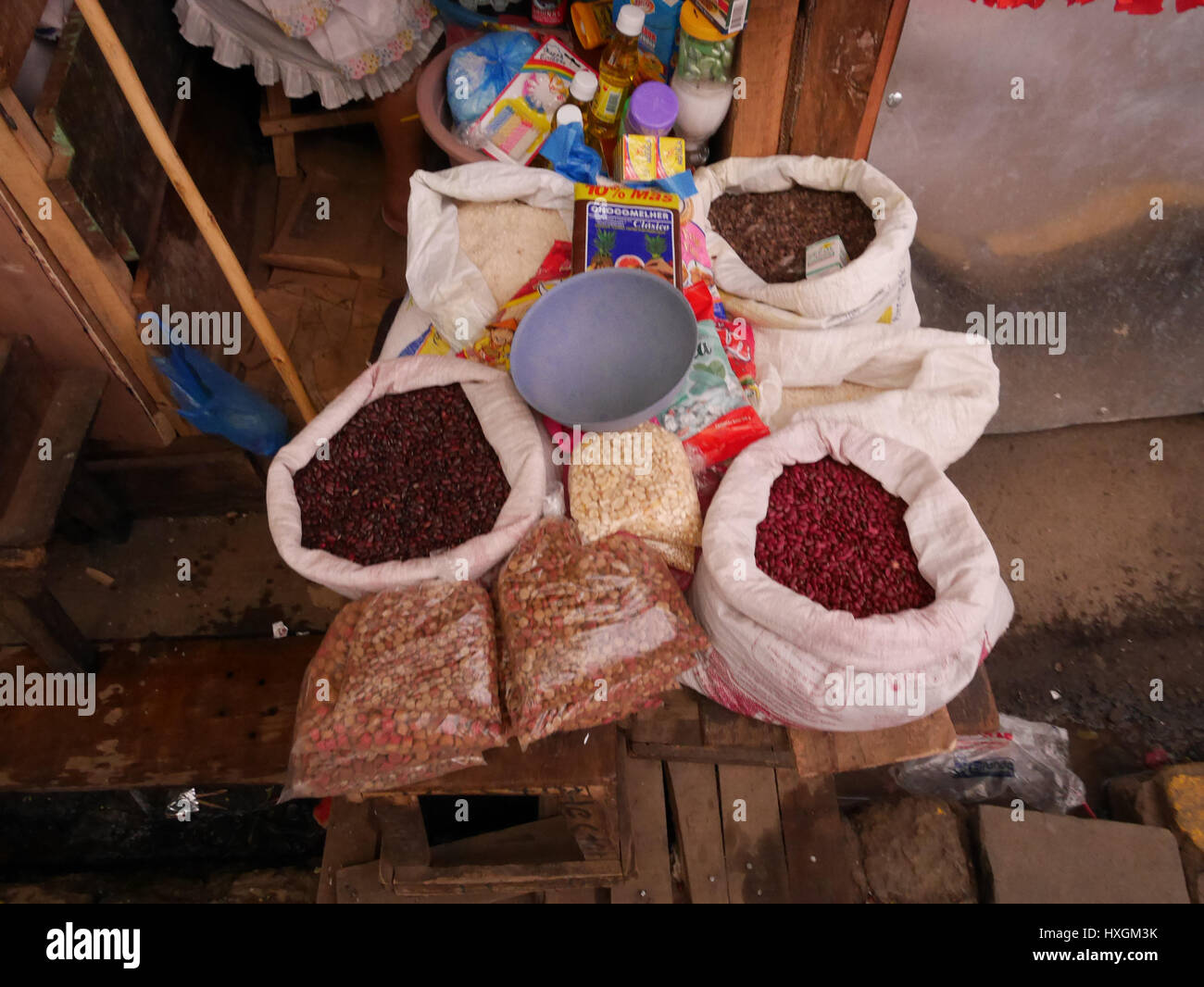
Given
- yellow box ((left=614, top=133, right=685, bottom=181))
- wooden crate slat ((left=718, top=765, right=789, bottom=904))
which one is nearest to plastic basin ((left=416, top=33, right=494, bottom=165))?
yellow box ((left=614, top=133, right=685, bottom=181))

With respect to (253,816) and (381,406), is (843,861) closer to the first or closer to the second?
(381,406)

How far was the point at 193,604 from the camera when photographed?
8.76ft

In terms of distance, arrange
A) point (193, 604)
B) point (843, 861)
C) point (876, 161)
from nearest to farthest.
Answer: point (843, 861)
point (876, 161)
point (193, 604)

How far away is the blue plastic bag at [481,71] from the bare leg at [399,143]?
1.30ft

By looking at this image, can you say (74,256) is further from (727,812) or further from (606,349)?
(727,812)

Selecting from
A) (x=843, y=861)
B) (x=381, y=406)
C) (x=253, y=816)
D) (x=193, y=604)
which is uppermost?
(x=381, y=406)

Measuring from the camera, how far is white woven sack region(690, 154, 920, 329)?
1.88 m

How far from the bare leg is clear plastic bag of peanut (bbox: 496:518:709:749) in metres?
1.70

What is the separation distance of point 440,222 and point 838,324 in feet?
3.21

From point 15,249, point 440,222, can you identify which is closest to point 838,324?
point 440,222

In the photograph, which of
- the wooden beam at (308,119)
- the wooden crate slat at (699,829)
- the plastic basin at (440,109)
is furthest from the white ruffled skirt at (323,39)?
the wooden crate slat at (699,829)

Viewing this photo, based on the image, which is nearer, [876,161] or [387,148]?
[876,161]

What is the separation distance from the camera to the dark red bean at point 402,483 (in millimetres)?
1555

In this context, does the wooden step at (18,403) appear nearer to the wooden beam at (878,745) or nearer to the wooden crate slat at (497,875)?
the wooden crate slat at (497,875)
